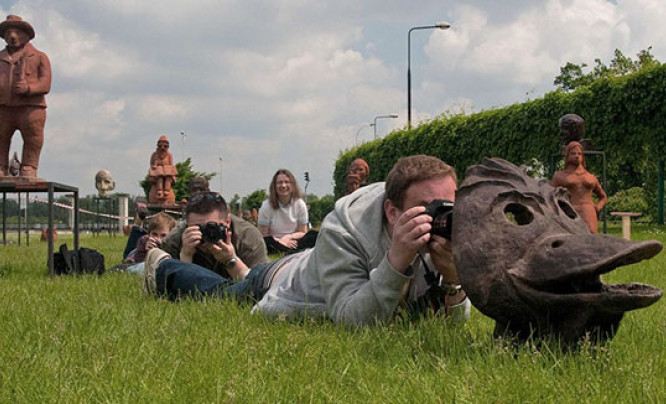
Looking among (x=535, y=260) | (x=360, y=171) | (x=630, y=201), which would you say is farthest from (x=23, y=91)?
(x=630, y=201)

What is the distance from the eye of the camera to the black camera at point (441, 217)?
8.98 ft

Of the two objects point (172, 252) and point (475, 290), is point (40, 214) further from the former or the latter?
point (475, 290)

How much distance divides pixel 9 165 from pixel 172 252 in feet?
11.8

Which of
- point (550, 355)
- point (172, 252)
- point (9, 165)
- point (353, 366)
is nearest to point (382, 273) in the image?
point (353, 366)

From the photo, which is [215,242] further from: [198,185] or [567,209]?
[198,185]

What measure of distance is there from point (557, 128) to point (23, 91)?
1197cm

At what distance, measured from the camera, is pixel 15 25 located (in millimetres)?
7785

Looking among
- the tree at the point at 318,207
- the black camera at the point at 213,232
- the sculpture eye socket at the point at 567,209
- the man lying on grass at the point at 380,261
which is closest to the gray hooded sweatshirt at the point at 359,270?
the man lying on grass at the point at 380,261

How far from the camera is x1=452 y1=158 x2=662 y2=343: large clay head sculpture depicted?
88.9 inches

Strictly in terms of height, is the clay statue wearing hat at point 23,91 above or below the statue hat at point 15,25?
below

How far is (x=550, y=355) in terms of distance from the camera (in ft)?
8.27

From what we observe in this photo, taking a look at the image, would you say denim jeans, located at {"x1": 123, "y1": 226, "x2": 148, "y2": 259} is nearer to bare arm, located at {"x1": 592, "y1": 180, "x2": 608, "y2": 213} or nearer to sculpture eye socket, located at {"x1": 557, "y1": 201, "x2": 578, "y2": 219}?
bare arm, located at {"x1": 592, "y1": 180, "x2": 608, "y2": 213}

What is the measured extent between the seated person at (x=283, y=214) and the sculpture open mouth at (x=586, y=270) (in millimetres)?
7271

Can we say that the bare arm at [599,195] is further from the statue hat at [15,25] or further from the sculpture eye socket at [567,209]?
the statue hat at [15,25]
